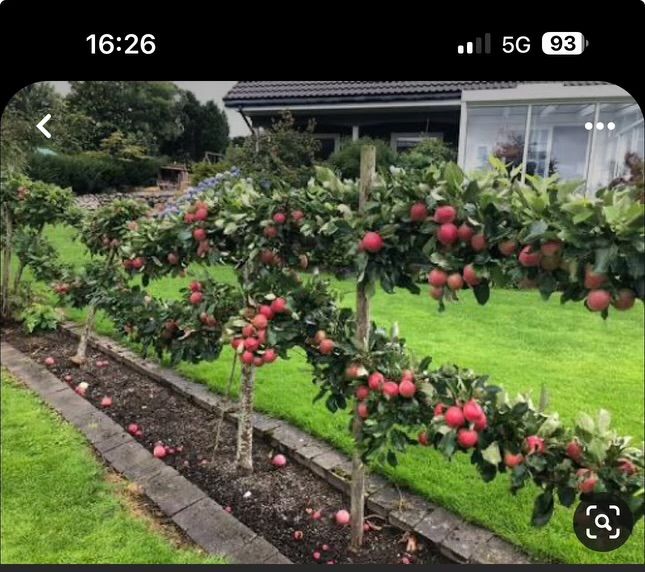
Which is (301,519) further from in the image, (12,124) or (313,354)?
(12,124)

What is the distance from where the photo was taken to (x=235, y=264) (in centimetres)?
191

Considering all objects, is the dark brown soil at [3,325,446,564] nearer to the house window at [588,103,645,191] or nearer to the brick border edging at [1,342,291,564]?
the brick border edging at [1,342,291,564]

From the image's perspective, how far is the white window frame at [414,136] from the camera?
129 cm

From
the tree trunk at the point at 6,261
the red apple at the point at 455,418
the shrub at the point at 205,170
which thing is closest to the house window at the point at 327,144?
the shrub at the point at 205,170

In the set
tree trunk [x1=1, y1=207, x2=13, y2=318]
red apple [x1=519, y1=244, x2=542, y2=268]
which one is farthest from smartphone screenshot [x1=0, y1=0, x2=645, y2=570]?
tree trunk [x1=1, y1=207, x2=13, y2=318]

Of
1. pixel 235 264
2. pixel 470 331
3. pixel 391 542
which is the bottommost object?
pixel 391 542

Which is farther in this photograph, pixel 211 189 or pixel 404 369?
pixel 211 189

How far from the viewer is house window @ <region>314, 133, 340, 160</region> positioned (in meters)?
1.34

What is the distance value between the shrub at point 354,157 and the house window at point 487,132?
0.21 m

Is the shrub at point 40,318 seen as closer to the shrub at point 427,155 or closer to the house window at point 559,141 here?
the shrub at point 427,155

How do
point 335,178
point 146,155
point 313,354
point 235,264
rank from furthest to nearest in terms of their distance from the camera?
point 235,264 → point 313,354 → point 335,178 → point 146,155

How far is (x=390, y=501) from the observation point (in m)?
1.82
